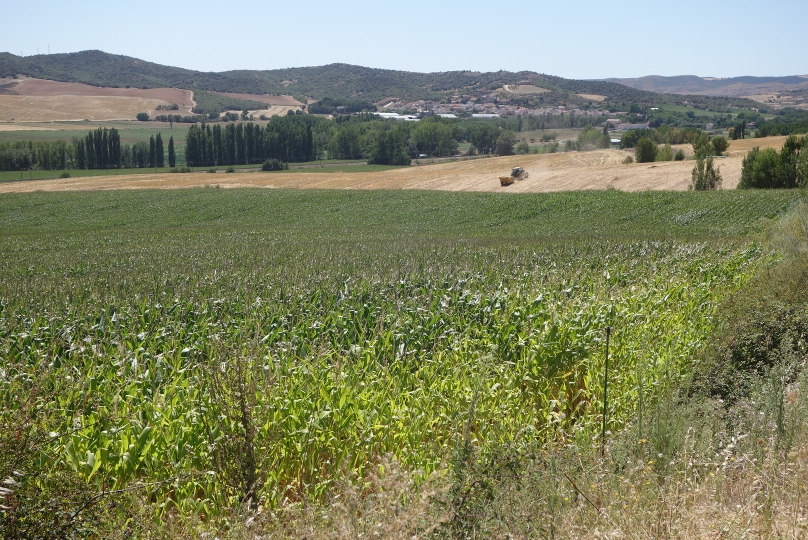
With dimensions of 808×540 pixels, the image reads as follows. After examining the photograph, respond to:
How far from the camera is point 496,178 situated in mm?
63125

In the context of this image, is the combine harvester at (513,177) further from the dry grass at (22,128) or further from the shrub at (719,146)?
the dry grass at (22,128)

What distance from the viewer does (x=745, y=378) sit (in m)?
6.94

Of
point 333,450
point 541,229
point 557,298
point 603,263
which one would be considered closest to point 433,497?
point 333,450

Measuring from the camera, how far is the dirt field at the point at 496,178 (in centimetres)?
5286

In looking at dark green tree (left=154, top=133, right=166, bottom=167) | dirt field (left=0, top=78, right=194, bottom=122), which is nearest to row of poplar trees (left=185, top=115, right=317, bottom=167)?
dark green tree (left=154, top=133, right=166, bottom=167)

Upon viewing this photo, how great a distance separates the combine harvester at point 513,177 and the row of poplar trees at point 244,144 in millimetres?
57393

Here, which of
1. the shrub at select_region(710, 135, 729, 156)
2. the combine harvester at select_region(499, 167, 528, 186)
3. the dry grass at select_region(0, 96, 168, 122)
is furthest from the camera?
the dry grass at select_region(0, 96, 168, 122)

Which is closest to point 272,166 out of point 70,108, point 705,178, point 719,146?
point 719,146

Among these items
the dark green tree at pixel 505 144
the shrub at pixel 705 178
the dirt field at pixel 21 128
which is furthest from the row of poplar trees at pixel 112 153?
the shrub at pixel 705 178

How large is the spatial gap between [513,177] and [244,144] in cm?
6039

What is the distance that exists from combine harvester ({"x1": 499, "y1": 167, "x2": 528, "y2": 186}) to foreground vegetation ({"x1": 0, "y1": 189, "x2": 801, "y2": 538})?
4202 cm

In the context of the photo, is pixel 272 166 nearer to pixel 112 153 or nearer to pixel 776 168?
pixel 112 153

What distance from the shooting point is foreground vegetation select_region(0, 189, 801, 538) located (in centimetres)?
411

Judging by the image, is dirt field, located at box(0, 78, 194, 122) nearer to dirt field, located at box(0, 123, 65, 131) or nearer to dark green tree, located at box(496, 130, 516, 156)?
dirt field, located at box(0, 123, 65, 131)
